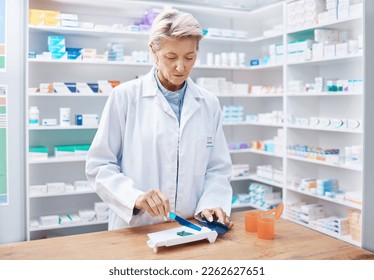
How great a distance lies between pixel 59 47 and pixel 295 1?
2332mm

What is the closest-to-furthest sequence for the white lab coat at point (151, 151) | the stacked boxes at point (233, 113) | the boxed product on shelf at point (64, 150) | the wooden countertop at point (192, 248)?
the wooden countertop at point (192, 248)
the white lab coat at point (151, 151)
the boxed product on shelf at point (64, 150)
the stacked boxes at point (233, 113)

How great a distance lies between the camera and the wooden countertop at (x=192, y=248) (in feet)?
4.42

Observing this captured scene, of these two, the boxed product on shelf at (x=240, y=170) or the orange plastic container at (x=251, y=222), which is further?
the boxed product on shelf at (x=240, y=170)

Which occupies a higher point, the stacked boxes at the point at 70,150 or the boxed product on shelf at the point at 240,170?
the stacked boxes at the point at 70,150

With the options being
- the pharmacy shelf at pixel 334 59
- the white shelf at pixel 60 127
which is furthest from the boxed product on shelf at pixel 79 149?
the pharmacy shelf at pixel 334 59

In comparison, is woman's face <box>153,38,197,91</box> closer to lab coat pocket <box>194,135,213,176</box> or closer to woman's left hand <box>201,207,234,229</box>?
lab coat pocket <box>194,135,213,176</box>

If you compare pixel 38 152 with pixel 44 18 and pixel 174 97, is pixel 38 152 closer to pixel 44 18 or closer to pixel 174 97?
pixel 44 18

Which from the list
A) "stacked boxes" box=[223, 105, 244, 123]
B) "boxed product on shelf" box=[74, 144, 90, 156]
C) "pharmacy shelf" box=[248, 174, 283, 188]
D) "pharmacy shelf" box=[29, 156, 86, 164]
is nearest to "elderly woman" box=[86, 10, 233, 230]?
"pharmacy shelf" box=[29, 156, 86, 164]

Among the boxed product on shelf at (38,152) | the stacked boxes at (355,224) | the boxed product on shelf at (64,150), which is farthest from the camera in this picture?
the boxed product on shelf at (64,150)

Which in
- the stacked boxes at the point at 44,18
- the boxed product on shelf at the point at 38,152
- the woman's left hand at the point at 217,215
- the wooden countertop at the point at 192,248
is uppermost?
the stacked boxes at the point at 44,18

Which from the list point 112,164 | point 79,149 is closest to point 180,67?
point 112,164

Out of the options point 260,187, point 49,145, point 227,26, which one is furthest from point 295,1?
point 49,145

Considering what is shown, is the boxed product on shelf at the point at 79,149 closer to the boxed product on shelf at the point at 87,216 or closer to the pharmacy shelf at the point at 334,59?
the boxed product on shelf at the point at 87,216
